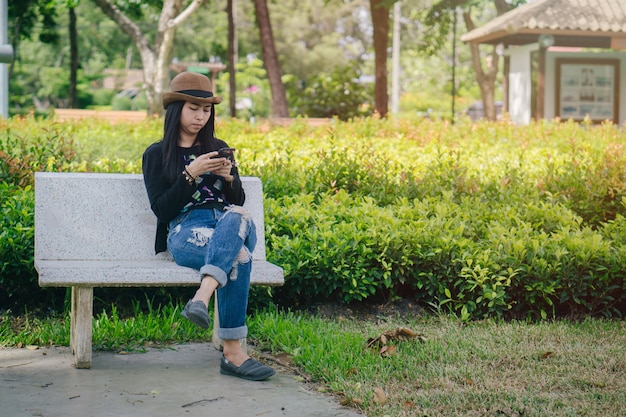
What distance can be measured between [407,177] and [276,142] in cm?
394

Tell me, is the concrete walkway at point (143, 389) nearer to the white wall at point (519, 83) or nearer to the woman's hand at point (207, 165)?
the woman's hand at point (207, 165)

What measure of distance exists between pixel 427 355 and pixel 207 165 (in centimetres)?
154

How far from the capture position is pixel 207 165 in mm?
4922

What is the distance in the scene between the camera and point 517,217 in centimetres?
708

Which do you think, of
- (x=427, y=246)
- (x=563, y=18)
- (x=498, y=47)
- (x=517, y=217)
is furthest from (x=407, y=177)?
(x=498, y=47)

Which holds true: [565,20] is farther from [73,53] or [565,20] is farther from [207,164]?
[207,164]

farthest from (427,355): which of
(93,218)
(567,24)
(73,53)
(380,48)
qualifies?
(73,53)

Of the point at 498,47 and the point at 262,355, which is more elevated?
the point at 498,47

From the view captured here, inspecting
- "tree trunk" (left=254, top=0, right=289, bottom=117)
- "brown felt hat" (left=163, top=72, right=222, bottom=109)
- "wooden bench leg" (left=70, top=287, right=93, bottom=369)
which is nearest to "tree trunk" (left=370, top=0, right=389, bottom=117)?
"tree trunk" (left=254, top=0, right=289, bottom=117)

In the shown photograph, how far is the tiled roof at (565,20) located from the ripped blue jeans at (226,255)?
60.7 ft

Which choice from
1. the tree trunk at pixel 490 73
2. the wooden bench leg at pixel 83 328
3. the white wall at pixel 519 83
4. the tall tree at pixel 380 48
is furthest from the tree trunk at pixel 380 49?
the wooden bench leg at pixel 83 328

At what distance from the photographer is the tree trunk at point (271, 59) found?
2275cm

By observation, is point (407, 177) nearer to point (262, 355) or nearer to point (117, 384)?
point (262, 355)

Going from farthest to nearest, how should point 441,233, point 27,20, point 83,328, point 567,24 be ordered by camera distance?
point 27,20 → point 567,24 → point 441,233 → point 83,328
